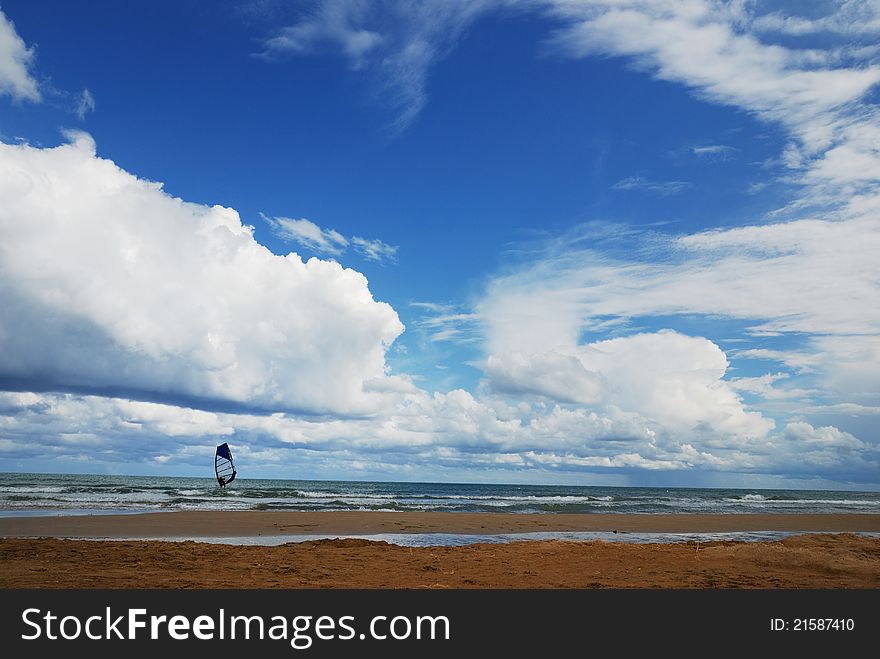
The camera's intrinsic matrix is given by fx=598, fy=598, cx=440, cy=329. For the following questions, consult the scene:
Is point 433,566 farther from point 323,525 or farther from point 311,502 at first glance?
point 311,502

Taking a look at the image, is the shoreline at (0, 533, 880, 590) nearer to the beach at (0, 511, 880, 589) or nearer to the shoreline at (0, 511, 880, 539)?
the beach at (0, 511, 880, 589)

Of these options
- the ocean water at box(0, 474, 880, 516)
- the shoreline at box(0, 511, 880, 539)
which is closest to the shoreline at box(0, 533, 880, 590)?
the shoreline at box(0, 511, 880, 539)

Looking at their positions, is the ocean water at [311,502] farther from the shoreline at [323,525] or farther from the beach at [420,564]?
the beach at [420,564]

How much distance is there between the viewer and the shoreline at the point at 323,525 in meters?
21.4

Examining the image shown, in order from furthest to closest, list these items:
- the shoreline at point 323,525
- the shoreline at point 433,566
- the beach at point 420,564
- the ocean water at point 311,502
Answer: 1. the ocean water at point 311,502
2. the shoreline at point 323,525
3. the beach at point 420,564
4. the shoreline at point 433,566

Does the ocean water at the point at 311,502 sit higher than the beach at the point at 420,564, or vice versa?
the beach at the point at 420,564

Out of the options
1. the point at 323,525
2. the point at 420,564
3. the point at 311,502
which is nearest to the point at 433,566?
the point at 420,564

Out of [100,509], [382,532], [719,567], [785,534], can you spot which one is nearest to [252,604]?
[719,567]

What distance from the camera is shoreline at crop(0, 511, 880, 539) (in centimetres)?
2142

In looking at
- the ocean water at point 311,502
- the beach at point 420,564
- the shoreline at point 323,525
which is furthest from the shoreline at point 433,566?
the ocean water at point 311,502

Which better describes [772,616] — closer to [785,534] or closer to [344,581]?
[344,581]

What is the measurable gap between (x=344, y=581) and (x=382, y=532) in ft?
39.4

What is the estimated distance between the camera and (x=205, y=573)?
1186cm

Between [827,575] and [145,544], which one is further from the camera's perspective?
[145,544]
